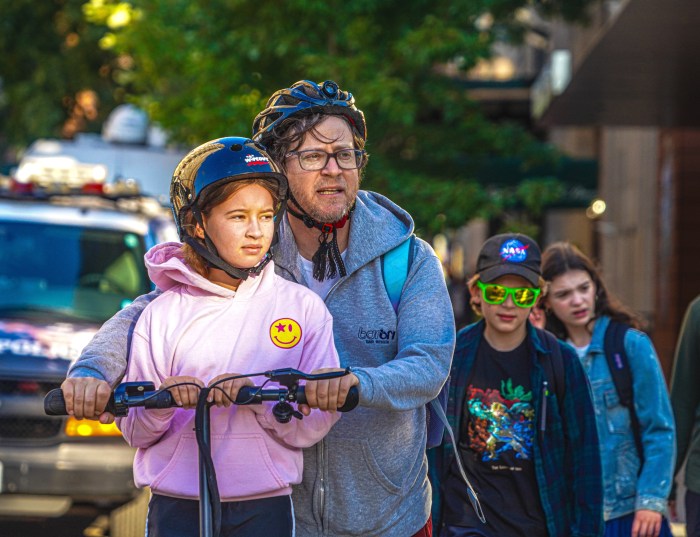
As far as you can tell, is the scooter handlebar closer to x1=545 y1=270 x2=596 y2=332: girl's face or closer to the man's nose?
the man's nose

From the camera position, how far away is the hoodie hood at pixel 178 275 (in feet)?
11.7

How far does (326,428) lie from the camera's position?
3.53 meters

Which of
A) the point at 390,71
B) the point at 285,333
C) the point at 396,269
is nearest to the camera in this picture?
the point at 285,333

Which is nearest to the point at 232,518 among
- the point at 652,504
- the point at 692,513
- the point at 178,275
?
the point at 178,275

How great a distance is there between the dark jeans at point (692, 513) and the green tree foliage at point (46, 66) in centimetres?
2242

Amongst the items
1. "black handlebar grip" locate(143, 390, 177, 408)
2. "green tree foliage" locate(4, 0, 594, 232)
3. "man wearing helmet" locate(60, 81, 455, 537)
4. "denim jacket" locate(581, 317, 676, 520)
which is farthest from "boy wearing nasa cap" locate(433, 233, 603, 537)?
"green tree foliage" locate(4, 0, 594, 232)


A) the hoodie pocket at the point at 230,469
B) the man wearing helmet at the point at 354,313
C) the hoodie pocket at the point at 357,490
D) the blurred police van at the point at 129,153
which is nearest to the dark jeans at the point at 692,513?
the man wearing helmet at the point at 354,313

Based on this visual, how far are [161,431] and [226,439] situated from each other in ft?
0.57

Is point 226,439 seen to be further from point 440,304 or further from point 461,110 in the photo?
point 461,110

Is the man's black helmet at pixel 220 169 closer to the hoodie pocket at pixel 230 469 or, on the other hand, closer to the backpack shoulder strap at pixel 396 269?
the backpack shoulder strap at pixel 396 269

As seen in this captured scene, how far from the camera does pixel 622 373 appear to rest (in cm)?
577

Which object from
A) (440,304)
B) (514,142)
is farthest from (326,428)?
(514,142)

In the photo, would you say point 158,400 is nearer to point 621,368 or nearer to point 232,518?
point 232,518

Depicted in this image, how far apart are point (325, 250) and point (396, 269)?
24cm
